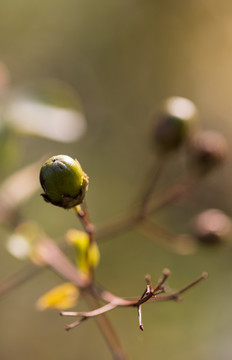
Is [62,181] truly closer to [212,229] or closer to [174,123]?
[174,123]

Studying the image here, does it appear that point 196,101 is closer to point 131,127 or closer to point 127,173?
point 131,127

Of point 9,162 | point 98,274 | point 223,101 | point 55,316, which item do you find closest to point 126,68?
point 223,101

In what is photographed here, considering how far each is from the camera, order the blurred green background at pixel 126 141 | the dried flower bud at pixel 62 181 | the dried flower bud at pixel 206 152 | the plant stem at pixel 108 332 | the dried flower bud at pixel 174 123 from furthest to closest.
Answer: the blurred green background at pixel 126 141
the dried flower bud at pixel 206 152
the dried flower bud at pixel 174 123
the plant stem at pixel 108 332
the dried flower bud at pixel 62 181

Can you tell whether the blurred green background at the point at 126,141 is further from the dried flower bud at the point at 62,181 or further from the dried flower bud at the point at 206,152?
the dried flower bud at the point at 62,181

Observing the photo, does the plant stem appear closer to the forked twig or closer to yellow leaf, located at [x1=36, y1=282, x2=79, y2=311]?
yellow leaf, located at [x1=36, y1=282, x2=79, y2=311]

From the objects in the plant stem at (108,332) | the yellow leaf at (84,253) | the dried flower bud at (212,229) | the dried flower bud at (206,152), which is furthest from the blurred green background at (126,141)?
the yellow leaf at (84,253)

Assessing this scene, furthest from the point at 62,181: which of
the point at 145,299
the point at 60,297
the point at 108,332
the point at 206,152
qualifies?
the point at 206,152
